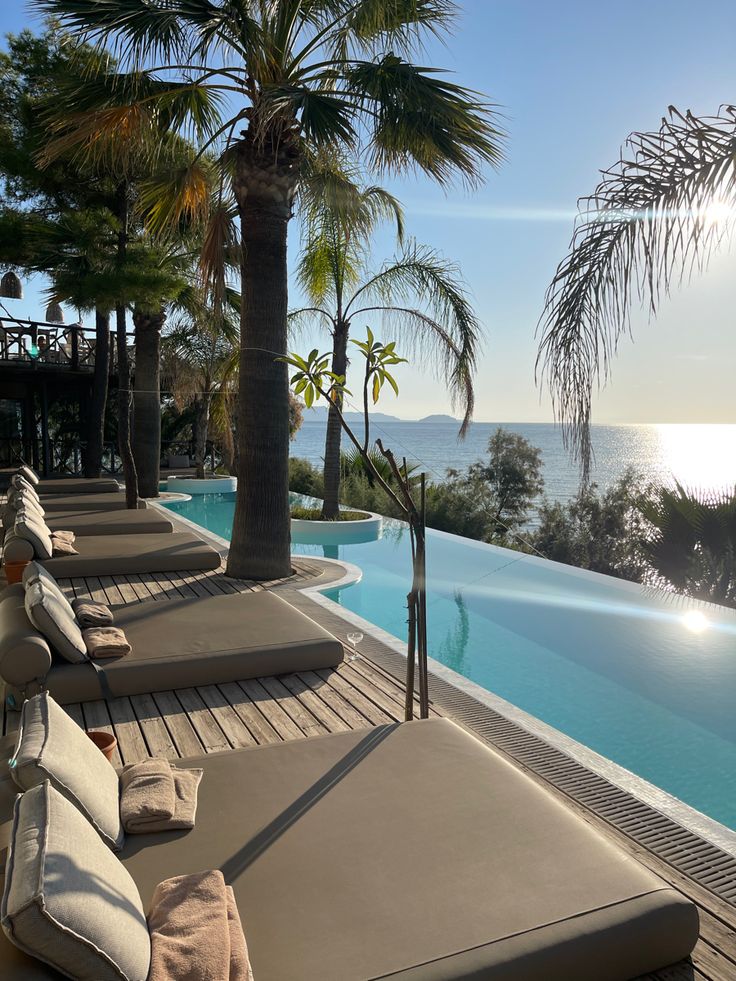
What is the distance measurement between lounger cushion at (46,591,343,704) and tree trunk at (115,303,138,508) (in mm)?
6621

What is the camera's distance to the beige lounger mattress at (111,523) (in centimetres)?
878

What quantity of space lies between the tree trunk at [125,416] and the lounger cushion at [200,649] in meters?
6.62

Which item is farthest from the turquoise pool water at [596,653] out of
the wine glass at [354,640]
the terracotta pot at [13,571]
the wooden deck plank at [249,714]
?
the terracotta pot at [13,571]

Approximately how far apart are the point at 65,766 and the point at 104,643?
2.05m

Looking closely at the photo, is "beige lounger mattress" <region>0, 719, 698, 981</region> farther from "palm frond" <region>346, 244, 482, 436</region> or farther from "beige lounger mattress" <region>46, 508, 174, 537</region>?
"palm frond" <region>346, 244, 482, 436</region>

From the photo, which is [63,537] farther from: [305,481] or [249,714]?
[305,481]

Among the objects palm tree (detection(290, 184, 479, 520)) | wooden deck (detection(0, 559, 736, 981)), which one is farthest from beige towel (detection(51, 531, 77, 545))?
palm tree (detection(290, 184, 479, 520))

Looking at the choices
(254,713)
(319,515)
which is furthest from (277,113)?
(319,515)

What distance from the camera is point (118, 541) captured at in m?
8.00

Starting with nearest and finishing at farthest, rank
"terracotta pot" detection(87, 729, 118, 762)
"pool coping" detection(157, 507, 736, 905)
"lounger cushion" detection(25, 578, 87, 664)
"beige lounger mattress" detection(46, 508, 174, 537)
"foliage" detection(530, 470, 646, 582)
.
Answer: "pool coping" detection(157, 507, 736, 905) < "terracotta pot" detection(87, 729, 118, 762) < "lounger cushion" detection(25, 578, 87, 664) < "beige lounger mattress" detection(46, 508, 174, 537) < "foliage" detection(530, 470, 646, 582)

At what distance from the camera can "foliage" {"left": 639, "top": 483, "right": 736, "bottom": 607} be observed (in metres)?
8.38

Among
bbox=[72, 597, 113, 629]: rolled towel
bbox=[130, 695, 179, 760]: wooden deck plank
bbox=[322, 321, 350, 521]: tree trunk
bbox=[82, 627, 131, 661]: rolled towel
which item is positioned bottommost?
bbox=[130, 695, 179, 760]: wooden deck plank

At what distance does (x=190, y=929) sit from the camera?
185 cm

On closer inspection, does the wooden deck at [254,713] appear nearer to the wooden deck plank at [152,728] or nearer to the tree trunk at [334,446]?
the wooden deck plank at [152,728]
